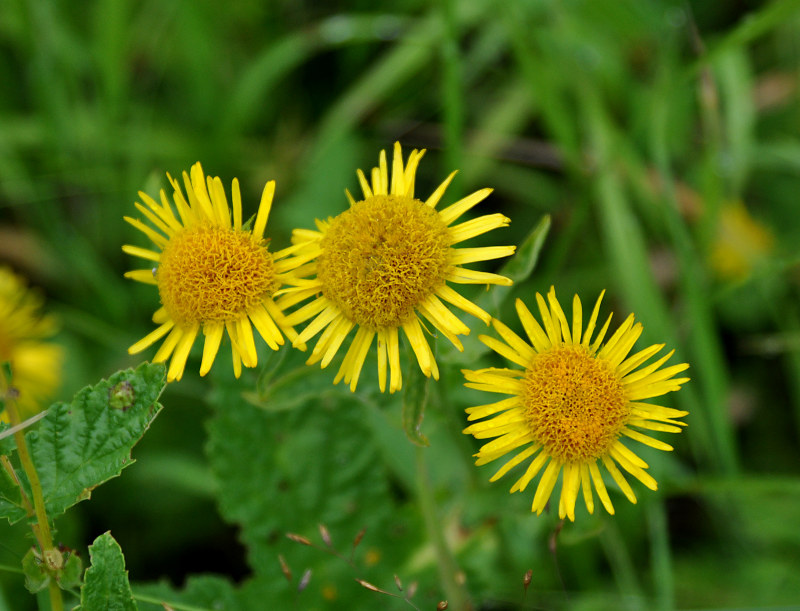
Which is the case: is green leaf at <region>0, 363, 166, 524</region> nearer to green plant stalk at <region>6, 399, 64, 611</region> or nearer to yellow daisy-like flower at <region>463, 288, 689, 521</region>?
green plant stalk at <region>6, 399, 64, 611</region>

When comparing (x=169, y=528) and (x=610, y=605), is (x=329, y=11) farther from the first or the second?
(x=610, y=605)

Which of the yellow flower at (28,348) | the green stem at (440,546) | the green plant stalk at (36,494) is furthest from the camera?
the yellow flower at (28,348)

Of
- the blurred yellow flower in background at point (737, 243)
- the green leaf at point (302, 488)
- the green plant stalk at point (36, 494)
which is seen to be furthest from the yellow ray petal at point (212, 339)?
the blurred yellow flower in background at point (737, 243)

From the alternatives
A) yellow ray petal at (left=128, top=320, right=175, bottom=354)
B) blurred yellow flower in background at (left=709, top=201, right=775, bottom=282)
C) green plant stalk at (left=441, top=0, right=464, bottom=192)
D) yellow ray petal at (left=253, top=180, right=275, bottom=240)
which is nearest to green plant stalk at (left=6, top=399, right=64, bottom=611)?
yellow ray petal at (left=128, top=320, right=175, bottom=354)

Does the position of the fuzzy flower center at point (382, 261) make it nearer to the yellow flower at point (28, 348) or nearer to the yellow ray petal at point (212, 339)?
the yellow ray petal at point (212, 339)

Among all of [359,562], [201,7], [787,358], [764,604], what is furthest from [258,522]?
[201,7]
